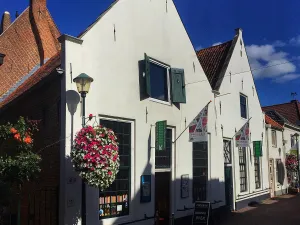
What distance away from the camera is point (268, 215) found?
14.3 m

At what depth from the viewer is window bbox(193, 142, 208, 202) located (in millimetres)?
12729

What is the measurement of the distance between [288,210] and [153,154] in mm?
8696

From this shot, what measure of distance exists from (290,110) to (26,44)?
90.5ft

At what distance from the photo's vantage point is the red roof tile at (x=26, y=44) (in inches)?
564

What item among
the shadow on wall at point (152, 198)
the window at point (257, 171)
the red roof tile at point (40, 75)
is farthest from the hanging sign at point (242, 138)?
the red roof tile at point (40, 75)

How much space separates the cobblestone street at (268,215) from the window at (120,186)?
4855mm

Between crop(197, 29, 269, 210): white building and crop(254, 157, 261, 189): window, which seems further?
crop(254, 157, 261, 189): window

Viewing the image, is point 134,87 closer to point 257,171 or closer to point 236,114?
point 236,114

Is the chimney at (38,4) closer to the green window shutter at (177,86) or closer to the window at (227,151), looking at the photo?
the green window shutter at (177,86)

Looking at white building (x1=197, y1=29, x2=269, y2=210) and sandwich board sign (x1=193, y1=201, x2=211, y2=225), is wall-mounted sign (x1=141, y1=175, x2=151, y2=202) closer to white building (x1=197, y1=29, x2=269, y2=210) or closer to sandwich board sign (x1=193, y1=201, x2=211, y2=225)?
sandwich board sign (x1=193, y1=201, x2=211, y2=225)

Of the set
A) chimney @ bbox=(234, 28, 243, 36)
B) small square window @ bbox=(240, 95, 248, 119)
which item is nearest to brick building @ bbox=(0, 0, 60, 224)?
small square window @ bbox=(240, 95, 248, 119)

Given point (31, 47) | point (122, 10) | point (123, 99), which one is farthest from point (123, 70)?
point (31, 47)

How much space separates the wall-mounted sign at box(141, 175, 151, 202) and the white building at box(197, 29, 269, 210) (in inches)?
207

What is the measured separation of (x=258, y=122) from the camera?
19500mm
